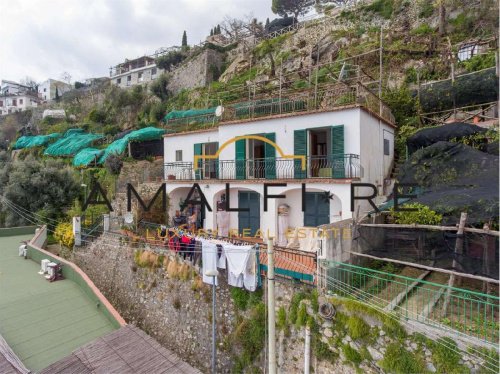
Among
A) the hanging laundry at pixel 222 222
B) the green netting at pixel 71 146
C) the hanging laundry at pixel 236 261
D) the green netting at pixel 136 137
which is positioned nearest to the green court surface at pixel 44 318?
the hanging laundry at pixel 236 261

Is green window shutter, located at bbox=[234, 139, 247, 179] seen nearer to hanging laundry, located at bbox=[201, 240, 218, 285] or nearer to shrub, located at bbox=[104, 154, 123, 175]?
hanging laundry, located at bbox=[201, 240, 218, 285]

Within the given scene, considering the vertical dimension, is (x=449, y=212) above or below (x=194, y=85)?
below

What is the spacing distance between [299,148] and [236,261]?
5.48m

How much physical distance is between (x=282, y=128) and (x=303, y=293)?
23.3 ft

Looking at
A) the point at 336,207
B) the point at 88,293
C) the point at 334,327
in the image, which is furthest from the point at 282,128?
the point at 88,293

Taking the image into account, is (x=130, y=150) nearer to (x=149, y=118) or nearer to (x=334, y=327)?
(x=149, y=118)

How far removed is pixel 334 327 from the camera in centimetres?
641

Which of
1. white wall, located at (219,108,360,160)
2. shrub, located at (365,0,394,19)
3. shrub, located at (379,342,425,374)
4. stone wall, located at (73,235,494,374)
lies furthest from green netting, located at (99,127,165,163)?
shrub, located at (365,0,394,19)

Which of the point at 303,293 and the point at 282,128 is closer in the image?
the point at 303,293

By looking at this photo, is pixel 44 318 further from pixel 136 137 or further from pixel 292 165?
pixel 136 137

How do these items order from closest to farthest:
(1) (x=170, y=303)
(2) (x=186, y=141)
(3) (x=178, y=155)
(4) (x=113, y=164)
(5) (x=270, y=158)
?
1. (1) (x=170, y=303)
2. (5) (x=270, y=158)
3. (2) (x=186, y=141)
4. (3) (x=178, y=155)
5. (4) (x=113, y=164)

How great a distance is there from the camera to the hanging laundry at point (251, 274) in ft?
26.4

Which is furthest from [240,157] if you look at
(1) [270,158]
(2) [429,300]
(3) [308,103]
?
(2) [429,300]

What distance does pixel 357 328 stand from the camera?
5973 millimetres
